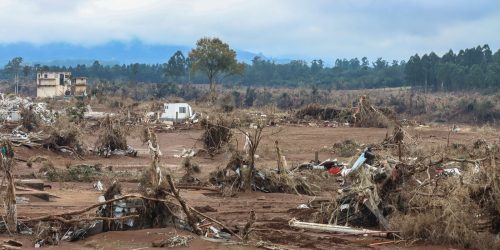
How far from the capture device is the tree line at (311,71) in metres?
63.6

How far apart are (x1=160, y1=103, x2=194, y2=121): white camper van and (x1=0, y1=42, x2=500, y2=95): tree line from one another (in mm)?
17326

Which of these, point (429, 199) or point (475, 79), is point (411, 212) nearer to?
point (429, 199)

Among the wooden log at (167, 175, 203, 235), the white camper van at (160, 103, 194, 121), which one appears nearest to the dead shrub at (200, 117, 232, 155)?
the wooden log at (167, 175, 203, 235)

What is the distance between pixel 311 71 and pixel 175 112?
8037 centimetres

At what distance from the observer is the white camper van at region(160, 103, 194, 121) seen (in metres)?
44.4

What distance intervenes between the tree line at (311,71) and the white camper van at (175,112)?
17.3m

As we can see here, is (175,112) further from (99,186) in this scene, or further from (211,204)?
(211,204)

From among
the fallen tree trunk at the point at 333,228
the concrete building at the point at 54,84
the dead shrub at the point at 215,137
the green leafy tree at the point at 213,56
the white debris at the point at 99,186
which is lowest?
the white debris at the point at 99,186

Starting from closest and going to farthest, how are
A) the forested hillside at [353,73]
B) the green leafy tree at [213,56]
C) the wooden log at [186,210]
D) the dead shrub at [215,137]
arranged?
the wooden log at [186,210] → the dead shrub at [215,137] → the green leafy tree at [213,56] → the forested hillside at [353,73]

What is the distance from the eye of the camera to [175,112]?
44781 mm

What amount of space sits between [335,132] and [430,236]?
26.3m

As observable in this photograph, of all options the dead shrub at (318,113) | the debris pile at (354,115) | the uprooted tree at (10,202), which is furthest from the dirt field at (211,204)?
the dead shrub at (318,113)

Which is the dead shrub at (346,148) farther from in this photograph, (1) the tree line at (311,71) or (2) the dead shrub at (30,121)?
(1) the tree line at (311,71)

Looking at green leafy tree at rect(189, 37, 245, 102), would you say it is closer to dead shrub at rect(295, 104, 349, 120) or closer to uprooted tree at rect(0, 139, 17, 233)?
dead shrub at rect(295, 104, 349, 120)
